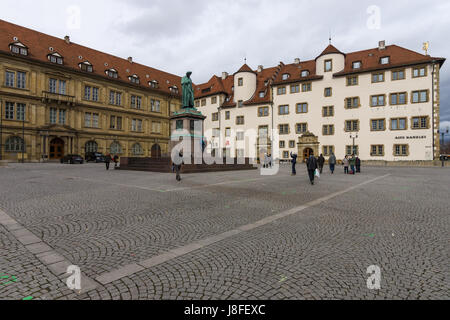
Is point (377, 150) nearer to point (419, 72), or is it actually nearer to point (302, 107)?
point (419, 72)

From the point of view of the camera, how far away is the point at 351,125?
1480 inches

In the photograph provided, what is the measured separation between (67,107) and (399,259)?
4439cm

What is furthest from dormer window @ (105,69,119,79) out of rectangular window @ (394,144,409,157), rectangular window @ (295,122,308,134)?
rectangular window @ (394,144,409,157)

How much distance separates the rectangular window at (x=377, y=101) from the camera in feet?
116

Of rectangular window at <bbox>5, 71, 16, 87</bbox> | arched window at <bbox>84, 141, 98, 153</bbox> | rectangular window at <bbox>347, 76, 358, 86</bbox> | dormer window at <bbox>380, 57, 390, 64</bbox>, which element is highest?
dormer window at <bbox>380, 57, 390, 64</bbox>

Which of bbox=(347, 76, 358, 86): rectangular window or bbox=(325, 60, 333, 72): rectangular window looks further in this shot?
bbox=(325, 60, 333, 72): rectangular window

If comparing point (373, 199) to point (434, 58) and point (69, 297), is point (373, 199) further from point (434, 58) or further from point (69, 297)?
point (434, 58)

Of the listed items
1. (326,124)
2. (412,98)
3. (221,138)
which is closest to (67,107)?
(221,138)

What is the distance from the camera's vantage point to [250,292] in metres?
2.59

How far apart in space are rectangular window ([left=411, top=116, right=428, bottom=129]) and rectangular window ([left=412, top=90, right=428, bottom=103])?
7.45 feet

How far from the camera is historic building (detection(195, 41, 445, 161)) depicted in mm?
33312

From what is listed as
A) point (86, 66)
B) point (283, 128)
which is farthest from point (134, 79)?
point (283, 128)

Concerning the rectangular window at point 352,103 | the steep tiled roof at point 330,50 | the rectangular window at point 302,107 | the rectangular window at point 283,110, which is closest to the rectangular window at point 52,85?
the rectangular window at point 283,110

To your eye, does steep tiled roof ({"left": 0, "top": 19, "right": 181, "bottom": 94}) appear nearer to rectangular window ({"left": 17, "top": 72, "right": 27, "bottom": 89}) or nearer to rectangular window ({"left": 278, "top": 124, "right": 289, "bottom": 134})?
rectangular window ({"left": 17, "top": 72, "right": 27, "bottom": 89})
